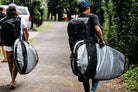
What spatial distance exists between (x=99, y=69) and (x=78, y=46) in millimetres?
555

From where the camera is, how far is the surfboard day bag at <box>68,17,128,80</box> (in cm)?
446

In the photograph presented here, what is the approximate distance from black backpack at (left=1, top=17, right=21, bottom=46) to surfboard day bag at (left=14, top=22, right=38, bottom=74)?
0.28 metres

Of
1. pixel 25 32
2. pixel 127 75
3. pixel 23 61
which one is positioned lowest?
pixel 127 75

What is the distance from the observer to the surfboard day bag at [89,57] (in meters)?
4.46

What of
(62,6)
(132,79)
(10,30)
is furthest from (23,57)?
(62,6)

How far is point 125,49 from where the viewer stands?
8.43 m

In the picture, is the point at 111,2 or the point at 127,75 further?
the point at 111,2

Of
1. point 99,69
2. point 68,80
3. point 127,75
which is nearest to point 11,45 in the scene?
point 68,80

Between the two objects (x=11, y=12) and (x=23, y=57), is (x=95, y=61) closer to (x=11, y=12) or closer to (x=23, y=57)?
(x=23, y=57)

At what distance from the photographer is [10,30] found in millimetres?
5855

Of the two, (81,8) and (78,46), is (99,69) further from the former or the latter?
(81,8)

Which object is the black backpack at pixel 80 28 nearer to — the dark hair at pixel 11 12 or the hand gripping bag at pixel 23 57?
the hand gripping bag at pixel 23 57

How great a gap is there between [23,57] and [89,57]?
1649 millimetres

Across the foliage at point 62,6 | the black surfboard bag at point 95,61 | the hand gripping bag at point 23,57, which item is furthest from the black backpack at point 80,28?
the foliage at point 62,6
